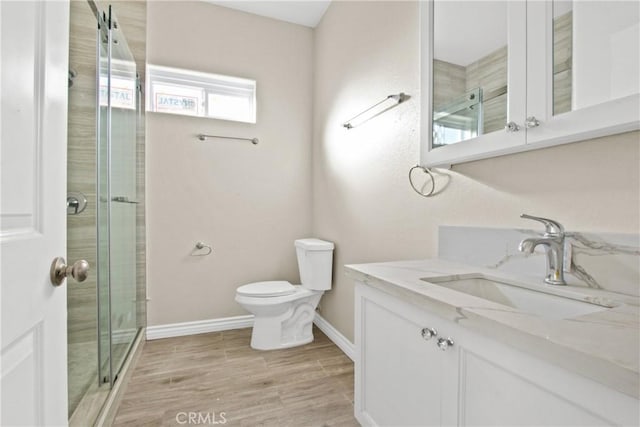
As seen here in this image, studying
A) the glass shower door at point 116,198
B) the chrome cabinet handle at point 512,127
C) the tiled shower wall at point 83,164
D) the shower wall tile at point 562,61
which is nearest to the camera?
the shower wall tile at point 562,61

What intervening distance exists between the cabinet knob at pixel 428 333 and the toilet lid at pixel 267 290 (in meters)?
1.42

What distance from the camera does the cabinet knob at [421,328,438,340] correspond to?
87 cm

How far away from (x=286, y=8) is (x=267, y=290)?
2295 mm

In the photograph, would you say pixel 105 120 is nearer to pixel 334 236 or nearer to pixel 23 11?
pixel 23 11

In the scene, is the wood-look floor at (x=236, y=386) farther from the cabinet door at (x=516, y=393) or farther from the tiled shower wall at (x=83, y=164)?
the cabinet door at (x=516, y=393)

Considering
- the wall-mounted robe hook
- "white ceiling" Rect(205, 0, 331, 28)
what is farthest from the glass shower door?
Result: "white ceiling" Rect(205, 0, 331, 28)

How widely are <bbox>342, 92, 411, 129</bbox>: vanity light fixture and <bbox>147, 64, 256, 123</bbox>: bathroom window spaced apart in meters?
0.98

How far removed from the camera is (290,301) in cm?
221

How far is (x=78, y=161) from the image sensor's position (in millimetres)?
1462

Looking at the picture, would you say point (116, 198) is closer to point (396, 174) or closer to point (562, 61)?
point (396, 174)

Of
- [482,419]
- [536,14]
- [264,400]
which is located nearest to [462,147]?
[536,14]

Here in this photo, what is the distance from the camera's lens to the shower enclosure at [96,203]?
1432 millimetres

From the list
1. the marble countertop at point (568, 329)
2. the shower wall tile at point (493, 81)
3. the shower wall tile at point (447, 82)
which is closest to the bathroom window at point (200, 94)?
the shower wall tile at point (447, 82)

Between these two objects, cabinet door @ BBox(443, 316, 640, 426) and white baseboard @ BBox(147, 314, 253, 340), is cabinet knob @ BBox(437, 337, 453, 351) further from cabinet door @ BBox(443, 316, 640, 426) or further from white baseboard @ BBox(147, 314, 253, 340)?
white baseboard @ BBox(147, 314, 253, 340)
